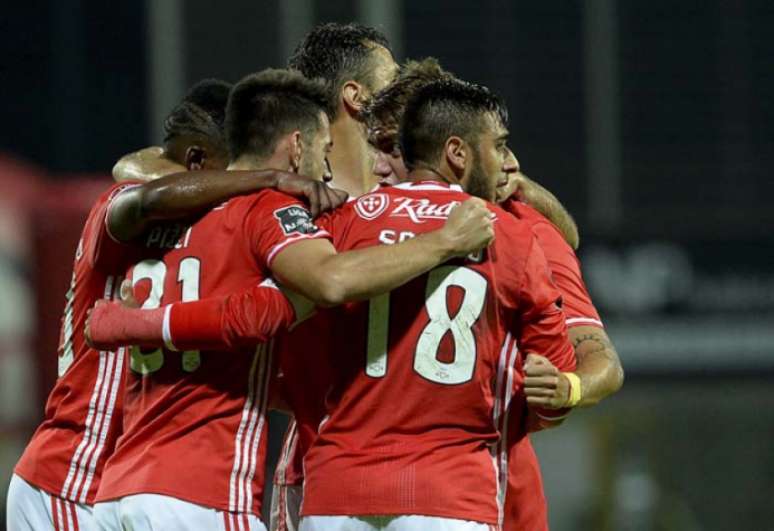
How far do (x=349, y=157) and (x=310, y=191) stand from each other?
915mm

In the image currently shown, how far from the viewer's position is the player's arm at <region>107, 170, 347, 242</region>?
147 inches

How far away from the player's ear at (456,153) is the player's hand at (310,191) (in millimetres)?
271

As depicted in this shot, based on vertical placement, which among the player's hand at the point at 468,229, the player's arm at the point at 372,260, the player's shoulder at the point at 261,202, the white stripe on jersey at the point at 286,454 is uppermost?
the player's shoulder at the point at 261,202

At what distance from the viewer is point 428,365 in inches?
142

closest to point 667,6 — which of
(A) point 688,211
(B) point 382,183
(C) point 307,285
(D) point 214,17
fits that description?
(A) point 688,211

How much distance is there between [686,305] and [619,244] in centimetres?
64

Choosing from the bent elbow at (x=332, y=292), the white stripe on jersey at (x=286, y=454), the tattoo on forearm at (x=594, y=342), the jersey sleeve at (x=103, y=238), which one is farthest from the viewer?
the white stripe on jersey at (x=286, y=454)

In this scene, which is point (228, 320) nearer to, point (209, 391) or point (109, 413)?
point (209, 391)

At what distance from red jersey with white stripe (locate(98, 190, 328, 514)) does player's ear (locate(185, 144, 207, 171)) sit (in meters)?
Result: 0.46

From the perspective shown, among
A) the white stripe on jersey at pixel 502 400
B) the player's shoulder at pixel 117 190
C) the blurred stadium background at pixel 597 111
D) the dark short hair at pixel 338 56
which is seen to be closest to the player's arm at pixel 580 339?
the white stripe on jersey at pixel 502 400

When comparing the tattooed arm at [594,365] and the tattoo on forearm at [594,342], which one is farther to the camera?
the tattoo on forearm at [594,342]

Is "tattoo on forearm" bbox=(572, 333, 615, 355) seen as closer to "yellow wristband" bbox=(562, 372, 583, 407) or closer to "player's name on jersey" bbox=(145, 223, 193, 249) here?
"yellow wristband" bbox=(562, 372, 583, 407)

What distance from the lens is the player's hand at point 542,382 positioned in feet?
12.0

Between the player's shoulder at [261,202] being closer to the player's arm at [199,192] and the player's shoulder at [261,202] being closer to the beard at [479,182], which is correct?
the player's arm at [199,192]
